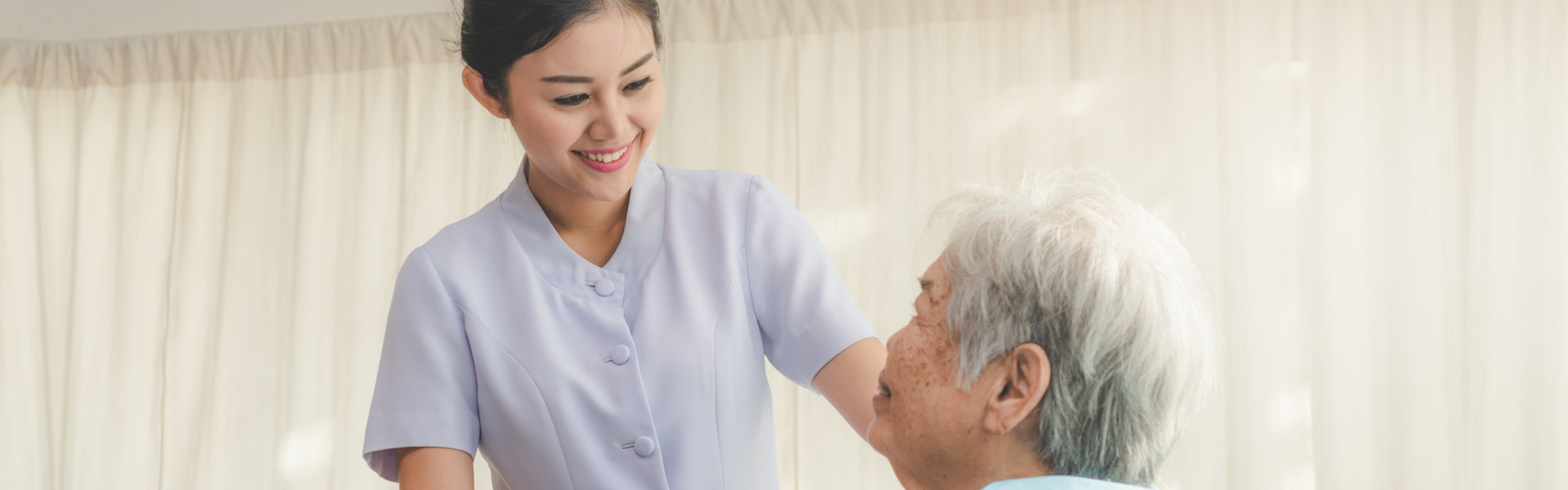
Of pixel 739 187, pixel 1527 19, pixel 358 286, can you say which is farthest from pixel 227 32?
pixel 1527 19

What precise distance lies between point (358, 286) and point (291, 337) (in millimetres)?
330

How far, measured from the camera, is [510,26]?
128 cm

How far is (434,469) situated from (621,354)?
0.88 ft

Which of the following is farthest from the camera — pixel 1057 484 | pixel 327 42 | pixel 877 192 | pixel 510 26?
pixel 327 42

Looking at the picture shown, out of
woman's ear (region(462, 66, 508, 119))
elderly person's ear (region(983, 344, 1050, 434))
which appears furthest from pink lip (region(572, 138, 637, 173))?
elderly person's ear (region(983, 344, 1050, 434))

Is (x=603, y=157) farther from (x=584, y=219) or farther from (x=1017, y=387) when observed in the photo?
(x=1017, y=387)

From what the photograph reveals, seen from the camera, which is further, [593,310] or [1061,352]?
[593,310]

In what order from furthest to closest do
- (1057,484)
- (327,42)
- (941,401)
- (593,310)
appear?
(327,42)
(593,310)
(941,401)
(1057,484)

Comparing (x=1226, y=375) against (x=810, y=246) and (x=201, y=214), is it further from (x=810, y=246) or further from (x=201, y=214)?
(x=201, y=214)

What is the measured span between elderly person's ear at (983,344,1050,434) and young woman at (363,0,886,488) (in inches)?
13.2

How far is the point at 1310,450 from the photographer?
10.0 feet

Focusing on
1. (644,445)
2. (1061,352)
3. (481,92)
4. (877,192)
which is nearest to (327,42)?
(877,192)

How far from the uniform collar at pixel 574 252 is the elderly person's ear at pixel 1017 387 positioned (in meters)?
0.54

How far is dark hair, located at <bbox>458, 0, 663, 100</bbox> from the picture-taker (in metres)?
1.26
